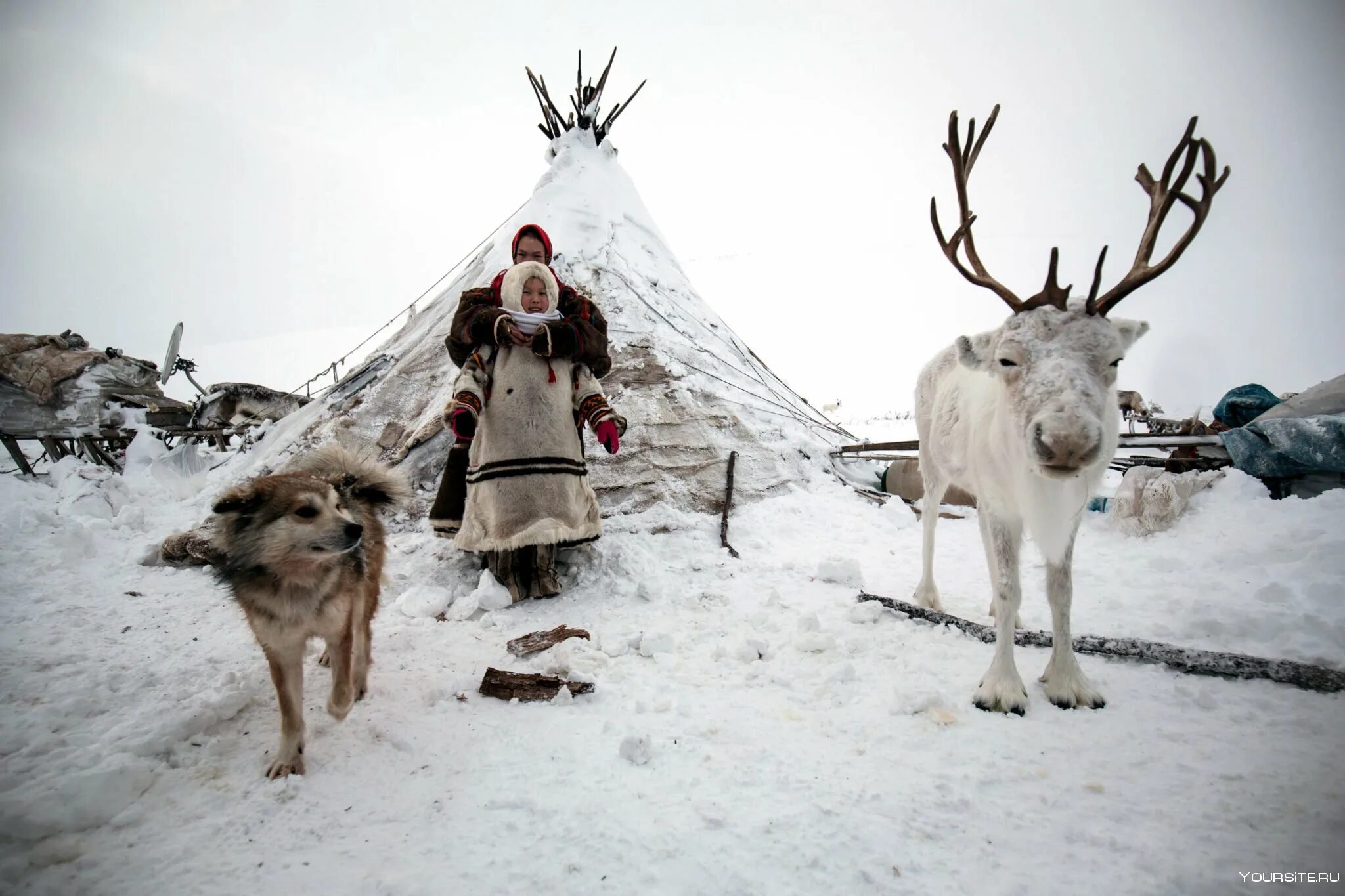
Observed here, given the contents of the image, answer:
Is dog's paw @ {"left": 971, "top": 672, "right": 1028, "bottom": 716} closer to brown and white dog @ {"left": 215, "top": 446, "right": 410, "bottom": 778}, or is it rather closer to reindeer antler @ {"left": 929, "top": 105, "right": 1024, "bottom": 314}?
reindeer antler @ {"left": 929, "top": 105, "right": 1024, "bottom": 314}

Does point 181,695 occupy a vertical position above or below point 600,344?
below

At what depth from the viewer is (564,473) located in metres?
3.50

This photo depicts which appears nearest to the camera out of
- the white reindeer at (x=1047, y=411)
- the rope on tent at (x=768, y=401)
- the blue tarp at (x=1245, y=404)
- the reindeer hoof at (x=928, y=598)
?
the white reindeer at (x=1047, y=411)

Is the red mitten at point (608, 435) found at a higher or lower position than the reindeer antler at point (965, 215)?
lower

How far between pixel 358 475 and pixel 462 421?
0.88 metres

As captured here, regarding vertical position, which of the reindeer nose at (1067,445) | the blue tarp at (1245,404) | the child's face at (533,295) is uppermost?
the child's face at (533,295)

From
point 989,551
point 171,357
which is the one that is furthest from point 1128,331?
point 171,357

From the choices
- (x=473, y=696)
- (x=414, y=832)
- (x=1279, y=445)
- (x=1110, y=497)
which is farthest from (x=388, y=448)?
(x=1279, y=445)

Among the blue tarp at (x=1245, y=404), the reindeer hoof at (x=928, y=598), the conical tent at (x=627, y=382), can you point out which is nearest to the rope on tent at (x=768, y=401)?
the conical tent at (x=627, y=382)

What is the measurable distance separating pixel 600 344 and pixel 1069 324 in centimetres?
263

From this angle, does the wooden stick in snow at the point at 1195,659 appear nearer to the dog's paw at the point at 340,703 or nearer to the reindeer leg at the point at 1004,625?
the reindeer leg at the point at 1004,625

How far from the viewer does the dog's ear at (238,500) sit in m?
1.90

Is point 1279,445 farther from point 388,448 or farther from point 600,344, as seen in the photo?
point 388,448

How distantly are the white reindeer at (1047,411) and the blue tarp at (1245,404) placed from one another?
4616 millimetres
